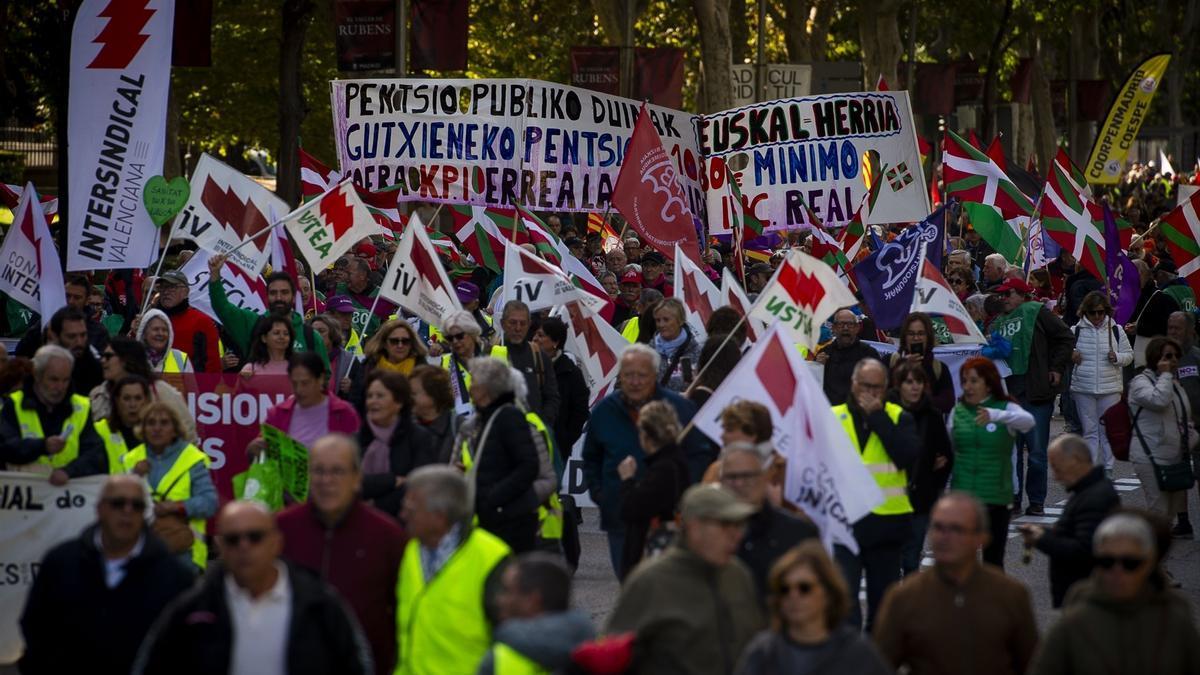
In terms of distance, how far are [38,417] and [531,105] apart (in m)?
10.1

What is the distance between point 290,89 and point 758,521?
2354 cm

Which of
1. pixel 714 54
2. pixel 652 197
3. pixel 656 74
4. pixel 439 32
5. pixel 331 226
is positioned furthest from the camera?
pixel 714 54

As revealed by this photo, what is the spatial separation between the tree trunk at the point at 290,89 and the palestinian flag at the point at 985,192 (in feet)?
39.6

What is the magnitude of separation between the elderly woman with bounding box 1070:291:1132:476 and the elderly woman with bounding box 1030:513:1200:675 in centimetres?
904

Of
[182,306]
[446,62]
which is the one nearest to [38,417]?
[182,306]

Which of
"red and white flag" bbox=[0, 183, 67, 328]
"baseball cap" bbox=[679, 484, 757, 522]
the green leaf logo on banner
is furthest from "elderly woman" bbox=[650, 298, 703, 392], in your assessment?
"baseball cap" bbox=[679, 484, 757, 522]

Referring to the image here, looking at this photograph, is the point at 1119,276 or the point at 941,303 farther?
the point at 1119,276

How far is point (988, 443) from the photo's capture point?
1050 cm

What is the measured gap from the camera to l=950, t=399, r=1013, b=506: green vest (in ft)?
34.2

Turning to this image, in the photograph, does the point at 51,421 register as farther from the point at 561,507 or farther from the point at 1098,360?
the point at 1098,360

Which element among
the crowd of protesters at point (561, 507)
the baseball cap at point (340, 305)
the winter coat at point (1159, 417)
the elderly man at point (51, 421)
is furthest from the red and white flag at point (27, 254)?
the winter coat at point (1159, 417)

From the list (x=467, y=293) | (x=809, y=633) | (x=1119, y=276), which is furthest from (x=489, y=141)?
(x=809, y=633)

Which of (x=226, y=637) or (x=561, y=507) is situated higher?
(x=226, y=637)

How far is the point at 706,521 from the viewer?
20.6 ft
